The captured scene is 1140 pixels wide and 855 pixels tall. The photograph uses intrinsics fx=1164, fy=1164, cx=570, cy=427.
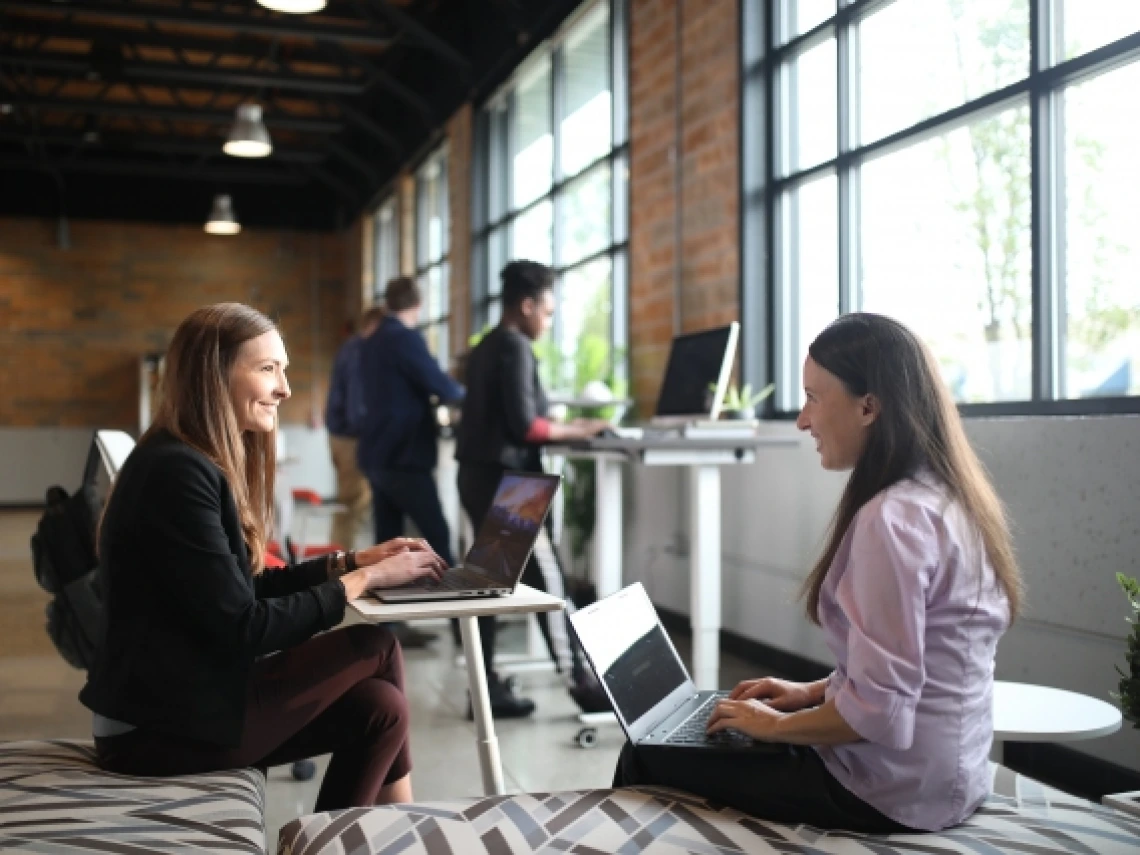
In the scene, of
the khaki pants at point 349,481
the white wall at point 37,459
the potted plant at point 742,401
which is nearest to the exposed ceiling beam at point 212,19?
the khaki pants at point 349,481

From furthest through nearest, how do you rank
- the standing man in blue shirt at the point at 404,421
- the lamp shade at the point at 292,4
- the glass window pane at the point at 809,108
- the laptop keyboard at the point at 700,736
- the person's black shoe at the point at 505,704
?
the lamp shade at the point at 292,4 < the standing man in blue shirt at the point at 404,421 < the glass window pane at the point at 809,108 < the person's black shoe at the point at 505,704 < the laptop keyboard at the point at 700,736

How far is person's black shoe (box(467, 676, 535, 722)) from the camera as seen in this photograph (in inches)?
159

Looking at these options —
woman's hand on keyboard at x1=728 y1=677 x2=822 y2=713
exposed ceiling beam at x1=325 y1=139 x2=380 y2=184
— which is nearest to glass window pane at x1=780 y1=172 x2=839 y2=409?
woman's hand on keyboard at x1=728 y1=677 x2=822 y2=713

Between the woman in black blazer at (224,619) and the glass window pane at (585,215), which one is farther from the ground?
the glass window pane at (585,215)

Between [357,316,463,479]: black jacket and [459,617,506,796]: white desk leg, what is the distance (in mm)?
2503

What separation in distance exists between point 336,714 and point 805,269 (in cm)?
322

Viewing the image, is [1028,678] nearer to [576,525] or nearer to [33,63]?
[576,525]

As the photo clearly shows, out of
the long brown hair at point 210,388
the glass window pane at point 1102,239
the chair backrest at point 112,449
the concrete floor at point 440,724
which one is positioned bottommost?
the concrete floor at point 440,724

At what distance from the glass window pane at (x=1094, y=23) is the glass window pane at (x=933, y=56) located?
162 millimetres

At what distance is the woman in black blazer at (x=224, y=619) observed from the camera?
6.42ft

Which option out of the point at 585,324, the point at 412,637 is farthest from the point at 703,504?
the point at 585,324

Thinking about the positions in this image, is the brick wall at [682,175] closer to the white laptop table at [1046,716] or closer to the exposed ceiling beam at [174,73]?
the white laptop table at [1046,716]

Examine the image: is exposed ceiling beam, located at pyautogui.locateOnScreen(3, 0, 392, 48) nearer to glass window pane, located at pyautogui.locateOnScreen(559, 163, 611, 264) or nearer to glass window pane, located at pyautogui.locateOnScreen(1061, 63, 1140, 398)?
glass window pane, located at pyautogui.locateOnScreen(559, 163, 611, 264)

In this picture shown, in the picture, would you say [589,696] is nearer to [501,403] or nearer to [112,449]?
[501,403]
